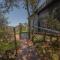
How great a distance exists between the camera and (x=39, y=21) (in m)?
17.6

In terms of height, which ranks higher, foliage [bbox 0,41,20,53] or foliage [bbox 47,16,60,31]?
foliage [bbox 47,16,60,31]

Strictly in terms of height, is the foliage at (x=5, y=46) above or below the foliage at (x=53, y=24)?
below

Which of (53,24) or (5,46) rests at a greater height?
(53,24)

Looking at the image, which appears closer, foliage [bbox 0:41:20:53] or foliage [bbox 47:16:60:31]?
foliage [bbox 0:41:20:53]

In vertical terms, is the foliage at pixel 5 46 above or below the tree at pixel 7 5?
below

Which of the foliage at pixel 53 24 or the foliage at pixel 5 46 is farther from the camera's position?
the foliage at pixel 53 24

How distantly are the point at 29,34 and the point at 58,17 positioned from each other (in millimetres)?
3210

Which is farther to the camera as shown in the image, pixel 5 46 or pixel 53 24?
pixel 53 24

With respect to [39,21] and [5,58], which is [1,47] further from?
[39,21]

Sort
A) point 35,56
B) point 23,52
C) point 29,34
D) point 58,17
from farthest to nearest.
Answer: point 29,34
point 58,17
point 23,52
point 35,56

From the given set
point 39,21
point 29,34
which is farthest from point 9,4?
point 39,21

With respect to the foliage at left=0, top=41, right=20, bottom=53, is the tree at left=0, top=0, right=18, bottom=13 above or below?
above

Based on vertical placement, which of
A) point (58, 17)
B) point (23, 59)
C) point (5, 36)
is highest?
point (58, 17)


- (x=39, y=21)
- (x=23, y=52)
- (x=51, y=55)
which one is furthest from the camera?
(x=39, y=21)
